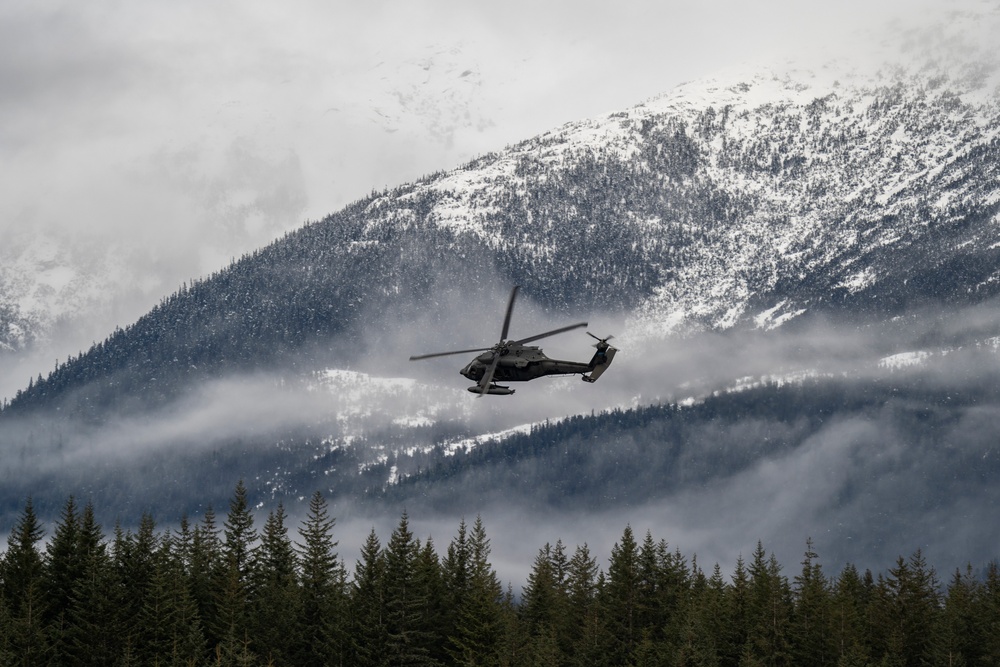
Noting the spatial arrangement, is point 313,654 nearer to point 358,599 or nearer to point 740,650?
point 358,599

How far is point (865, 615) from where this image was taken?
156375mm

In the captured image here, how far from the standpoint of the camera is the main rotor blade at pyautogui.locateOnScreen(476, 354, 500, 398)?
10200cm

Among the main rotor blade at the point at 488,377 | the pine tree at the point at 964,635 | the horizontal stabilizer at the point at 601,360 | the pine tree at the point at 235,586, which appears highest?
the horizontal stabilizer at the point at 601,360

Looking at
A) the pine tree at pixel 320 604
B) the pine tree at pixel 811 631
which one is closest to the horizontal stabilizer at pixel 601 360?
the pine tree at pixel 320 604

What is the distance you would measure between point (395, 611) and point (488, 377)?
105ft

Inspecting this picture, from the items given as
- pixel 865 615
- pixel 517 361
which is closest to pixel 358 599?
pixel 517 361

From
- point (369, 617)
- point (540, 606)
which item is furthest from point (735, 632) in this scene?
point (369, 617)

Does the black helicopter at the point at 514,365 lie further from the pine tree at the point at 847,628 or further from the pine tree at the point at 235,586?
the pine tree at the point at 847,628

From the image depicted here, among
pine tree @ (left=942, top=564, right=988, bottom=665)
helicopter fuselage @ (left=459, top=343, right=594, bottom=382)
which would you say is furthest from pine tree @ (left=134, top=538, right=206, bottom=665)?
pine tree @ (left=942, top=564, right=988, bottom=665)

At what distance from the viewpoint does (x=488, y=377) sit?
104562 mm

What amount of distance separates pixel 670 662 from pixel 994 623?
32.9 meters

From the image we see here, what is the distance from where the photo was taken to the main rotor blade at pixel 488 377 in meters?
102

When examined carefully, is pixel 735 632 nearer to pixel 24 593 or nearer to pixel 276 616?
pixel 276 616

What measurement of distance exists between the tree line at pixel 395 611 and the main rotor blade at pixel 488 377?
2676 centimetres
